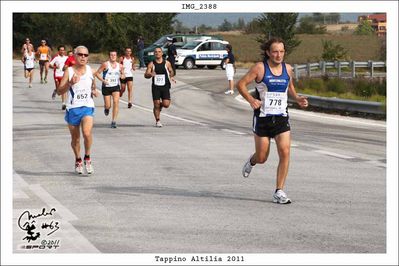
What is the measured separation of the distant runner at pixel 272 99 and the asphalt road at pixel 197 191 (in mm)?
588

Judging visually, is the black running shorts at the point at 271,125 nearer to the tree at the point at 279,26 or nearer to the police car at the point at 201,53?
the tree at the point at 279,26

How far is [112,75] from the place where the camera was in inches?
779

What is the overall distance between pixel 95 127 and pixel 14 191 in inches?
353

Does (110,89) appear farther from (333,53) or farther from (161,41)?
(333,53)

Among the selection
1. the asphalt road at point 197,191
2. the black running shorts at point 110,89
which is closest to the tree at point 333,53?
the asphalt road at point 197,191

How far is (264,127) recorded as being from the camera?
9977 mm

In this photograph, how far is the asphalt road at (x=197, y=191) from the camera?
7992 millimetres

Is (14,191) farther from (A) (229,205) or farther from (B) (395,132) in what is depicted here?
(B) (395,132)

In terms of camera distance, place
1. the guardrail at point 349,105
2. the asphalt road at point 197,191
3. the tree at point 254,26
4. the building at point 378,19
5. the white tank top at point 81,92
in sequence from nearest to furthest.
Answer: the asphalt road at point 197,191 < the white tank top at point 81,92 < the building at point 378,19 < the guardrail at point 349,105 < the tree at point 254,26

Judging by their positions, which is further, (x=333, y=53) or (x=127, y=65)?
(x=333, y=53)

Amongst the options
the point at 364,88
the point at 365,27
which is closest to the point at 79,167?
the point at 365,27

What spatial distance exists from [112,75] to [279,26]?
90.3 feet

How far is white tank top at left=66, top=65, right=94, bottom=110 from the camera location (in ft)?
40.1

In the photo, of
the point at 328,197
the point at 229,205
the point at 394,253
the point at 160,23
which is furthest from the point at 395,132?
the point at 160,23
